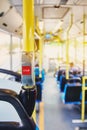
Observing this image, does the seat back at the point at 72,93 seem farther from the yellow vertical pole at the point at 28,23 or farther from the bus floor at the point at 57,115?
the yellow vertical pole at the point at 28,23

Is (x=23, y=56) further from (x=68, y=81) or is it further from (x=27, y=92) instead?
(x=68, y=81)

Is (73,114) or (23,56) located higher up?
(23,56)

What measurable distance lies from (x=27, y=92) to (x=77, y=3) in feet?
9.13

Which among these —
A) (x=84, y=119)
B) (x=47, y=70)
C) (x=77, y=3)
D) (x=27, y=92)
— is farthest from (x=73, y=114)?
(x=47, y=70)

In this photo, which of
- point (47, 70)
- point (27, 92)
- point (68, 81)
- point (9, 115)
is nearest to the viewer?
point (9, 115)

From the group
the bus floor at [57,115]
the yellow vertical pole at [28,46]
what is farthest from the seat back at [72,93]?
the yellow vertical pole at [28,46]

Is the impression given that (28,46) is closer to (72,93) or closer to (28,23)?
(28,23)

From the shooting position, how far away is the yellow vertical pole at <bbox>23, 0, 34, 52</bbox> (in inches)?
85.4

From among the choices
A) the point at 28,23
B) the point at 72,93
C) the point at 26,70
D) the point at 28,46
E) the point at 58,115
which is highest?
the point at 28,23

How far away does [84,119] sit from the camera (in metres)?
4.93

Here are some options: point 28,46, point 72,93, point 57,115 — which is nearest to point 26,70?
point 28,46

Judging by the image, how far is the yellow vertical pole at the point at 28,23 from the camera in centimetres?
217

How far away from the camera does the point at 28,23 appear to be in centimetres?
224

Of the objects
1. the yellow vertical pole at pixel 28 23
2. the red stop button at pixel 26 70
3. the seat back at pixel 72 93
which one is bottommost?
the seat back at pixel 72 93
